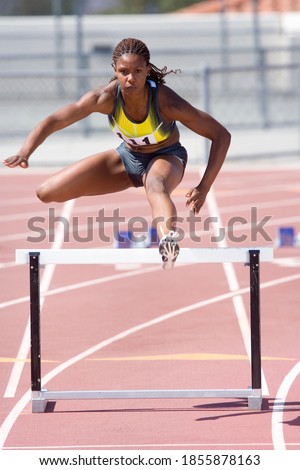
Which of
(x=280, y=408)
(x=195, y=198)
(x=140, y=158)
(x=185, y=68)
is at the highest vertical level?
(x=185, y=68)

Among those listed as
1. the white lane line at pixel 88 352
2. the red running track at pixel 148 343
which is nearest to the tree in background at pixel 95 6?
the red running track at pixel 148 343

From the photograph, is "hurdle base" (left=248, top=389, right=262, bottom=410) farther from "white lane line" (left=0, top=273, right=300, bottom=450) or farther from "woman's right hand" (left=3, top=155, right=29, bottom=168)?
"woman's right hand" (left=3, top=155, right=29, bottom=168)

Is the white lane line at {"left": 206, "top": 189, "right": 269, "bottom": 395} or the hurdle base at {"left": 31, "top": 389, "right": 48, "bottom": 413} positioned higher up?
the white lane line at {"left": 206, "top": 189, "right": 269, "bottom": 395}

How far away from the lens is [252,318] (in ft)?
20.9

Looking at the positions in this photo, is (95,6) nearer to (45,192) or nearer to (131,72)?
(45,192)

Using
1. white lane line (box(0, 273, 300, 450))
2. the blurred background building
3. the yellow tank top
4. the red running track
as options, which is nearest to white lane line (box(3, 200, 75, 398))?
the red running track

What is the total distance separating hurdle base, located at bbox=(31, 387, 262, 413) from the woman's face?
173 cm

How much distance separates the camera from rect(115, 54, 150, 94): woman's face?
634 cm

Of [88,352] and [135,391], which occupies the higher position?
[88,352]

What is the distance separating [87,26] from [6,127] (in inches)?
290

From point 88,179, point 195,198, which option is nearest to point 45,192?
point 88,179

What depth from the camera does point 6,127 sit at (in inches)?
928

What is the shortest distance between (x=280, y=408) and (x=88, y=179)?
5.83 ft

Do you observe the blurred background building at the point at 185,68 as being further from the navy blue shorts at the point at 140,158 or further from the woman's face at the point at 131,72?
the woman's face at the point at 131,72
